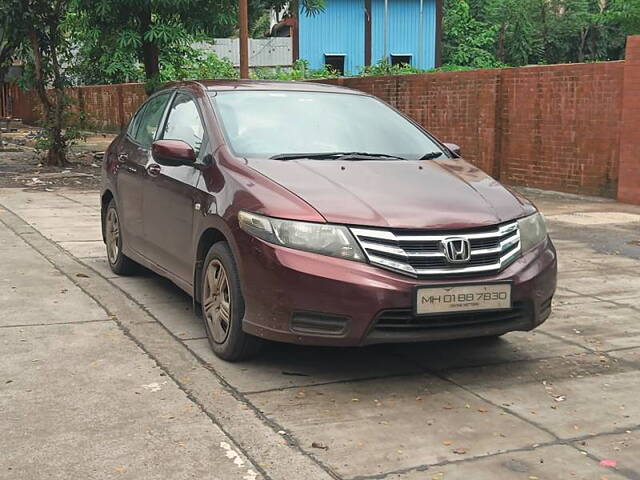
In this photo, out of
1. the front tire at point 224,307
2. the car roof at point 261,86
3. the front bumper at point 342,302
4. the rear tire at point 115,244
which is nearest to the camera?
the front bumper at point 342,302

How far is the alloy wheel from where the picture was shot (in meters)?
5.02

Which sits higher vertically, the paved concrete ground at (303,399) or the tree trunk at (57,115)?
the tree trunk at (57,115)

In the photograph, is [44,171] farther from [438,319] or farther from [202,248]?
[438,319]

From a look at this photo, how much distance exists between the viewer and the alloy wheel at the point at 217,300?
16.5 ft

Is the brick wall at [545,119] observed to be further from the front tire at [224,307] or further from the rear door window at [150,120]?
the front tire at [224,307]

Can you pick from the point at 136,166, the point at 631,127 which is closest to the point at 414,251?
the point at 136,166

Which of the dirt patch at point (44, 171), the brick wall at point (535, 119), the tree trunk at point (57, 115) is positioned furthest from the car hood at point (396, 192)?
the tree trunk at point (57, 115)

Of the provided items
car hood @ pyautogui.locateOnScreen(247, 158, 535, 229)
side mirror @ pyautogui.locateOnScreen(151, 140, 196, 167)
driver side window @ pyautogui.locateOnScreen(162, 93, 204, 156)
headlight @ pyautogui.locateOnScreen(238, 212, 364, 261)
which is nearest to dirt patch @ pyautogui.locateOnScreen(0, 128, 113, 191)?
driver side window @ pyautogui.locateOnScreen(162, 93, 204, 156)

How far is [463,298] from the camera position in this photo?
448 centimetres

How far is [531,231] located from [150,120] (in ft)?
10.9

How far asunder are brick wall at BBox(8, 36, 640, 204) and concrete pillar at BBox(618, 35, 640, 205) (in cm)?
1

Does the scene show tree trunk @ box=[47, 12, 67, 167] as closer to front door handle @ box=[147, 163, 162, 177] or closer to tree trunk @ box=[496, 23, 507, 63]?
front door handle @ box=[147, 163, 162, 177]

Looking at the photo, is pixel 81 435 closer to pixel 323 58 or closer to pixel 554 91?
pixel 554 91

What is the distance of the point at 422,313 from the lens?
4.42 metres
